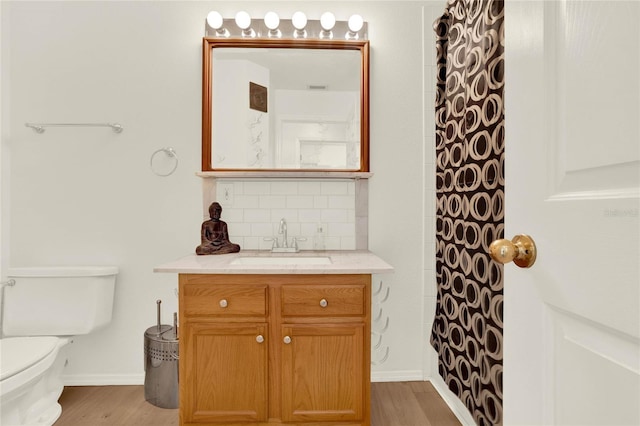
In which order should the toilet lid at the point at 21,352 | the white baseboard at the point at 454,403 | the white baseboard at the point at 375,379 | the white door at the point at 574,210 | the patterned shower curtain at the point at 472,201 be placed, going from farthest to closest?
the white baseboard at the point at 375,379 → the white baseboard at the point at 454,403 → the toilet lid at the point at 21,352 → the patterned shower curtain at the point at 472,201 → the white door at the point at 574,210

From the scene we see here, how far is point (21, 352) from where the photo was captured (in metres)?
1.62

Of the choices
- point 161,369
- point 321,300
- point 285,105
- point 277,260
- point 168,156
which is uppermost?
point 285,105

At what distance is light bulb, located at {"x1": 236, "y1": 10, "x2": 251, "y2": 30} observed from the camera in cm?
214

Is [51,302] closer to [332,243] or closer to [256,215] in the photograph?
[256,215]

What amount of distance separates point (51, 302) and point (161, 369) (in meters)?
0.70

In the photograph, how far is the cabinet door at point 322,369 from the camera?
1626 millimetres

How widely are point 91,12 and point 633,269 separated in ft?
9.10

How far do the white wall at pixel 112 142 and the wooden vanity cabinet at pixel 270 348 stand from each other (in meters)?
0.70

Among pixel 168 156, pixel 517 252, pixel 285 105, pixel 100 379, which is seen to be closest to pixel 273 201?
pixel 285 105

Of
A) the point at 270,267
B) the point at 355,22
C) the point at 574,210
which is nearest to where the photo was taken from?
the point at 574,210

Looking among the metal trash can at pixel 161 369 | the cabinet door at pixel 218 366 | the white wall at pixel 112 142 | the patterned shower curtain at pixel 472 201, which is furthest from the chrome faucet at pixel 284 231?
the patterned shower curtain at pixel 472 201

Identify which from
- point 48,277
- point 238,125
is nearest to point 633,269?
point 238,125

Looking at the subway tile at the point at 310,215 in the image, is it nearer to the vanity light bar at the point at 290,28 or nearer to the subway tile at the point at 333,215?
the subway tile at the point at 333,215

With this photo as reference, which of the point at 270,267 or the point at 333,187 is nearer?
the point at 270,267
